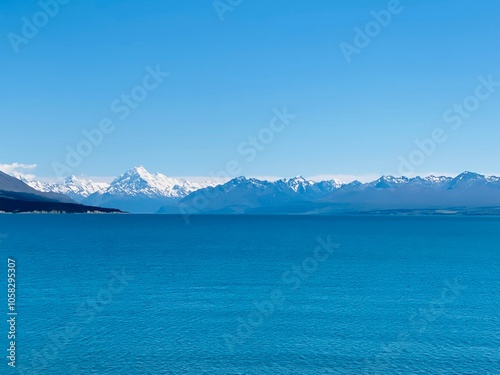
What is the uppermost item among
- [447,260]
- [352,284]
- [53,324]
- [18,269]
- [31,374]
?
[447,260]

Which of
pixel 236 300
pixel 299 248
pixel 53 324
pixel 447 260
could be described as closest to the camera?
pixel 53 324

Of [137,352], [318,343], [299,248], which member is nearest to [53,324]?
[137,352]

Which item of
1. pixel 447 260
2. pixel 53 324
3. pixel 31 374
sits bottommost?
pixel 31 374

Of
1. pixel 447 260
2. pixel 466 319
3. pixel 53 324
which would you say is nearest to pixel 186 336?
pixel 53 324

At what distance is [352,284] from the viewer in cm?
9088

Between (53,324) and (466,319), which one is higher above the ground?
(466,319)

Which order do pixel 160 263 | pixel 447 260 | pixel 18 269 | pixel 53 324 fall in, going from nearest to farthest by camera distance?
pixel 53 324, pixel 18 269, pixel 160 263, pixel 447 260

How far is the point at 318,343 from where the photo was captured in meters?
53.7

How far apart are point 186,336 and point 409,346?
2336 cm

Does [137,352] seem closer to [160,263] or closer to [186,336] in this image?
[186,336]

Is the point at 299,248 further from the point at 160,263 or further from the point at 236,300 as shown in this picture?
the point at 236,300

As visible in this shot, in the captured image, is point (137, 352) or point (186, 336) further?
point (186, 336)

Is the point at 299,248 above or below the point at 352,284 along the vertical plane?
above

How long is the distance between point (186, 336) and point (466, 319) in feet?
113
